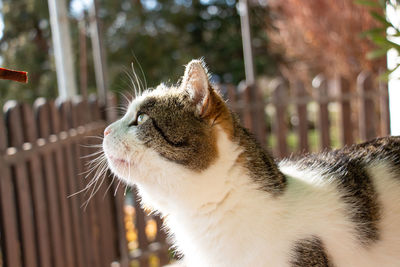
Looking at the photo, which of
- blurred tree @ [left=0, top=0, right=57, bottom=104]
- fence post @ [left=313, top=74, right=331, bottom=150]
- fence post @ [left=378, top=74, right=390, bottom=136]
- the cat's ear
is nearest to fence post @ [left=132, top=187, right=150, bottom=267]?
fence post @ [left=313, top=74, right=331, bottom=150]

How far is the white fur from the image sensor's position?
147cm

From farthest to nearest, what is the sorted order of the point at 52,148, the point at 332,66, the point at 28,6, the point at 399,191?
the point at 28,6 < the point at 332,66 < the point at 52,148 < the point at 399,191

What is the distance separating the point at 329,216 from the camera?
154cm

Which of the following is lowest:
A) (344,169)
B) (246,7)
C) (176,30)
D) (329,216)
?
(329,216)

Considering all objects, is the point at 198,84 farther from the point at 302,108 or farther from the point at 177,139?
the point at 302,108

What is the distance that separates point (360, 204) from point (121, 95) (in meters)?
2.46

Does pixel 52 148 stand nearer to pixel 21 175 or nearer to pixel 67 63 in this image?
pixel 21 175

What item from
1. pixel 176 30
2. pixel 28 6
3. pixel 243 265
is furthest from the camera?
pixel 176 30

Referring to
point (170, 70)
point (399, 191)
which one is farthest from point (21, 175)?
point (170, 70)

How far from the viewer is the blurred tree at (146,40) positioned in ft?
25.4

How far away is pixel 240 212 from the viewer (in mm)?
1515

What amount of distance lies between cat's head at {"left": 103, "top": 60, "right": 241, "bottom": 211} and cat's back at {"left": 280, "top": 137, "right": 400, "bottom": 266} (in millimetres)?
401

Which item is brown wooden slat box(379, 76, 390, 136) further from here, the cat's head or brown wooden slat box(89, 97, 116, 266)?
the cat's head

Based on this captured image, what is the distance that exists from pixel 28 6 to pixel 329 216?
7.88m
